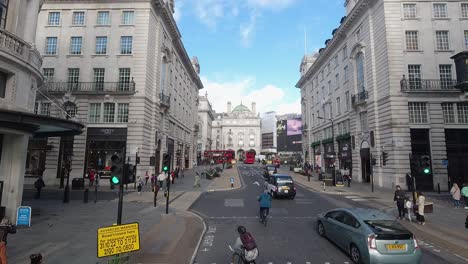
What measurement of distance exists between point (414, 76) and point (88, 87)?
36.0 meters

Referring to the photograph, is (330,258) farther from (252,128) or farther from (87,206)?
(252,128)

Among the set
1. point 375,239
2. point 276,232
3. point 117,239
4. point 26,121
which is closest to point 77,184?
point 26,121

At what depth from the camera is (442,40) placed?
1242 inches

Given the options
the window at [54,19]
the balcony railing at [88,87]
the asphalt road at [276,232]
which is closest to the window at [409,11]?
the asphalt road at [276,232]

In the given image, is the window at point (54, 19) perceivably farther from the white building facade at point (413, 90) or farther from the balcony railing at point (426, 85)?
the balcony railing at point (426, 85)

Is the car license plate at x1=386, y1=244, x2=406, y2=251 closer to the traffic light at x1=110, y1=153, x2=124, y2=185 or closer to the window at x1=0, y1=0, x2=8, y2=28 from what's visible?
the traffic light at x1=110, y1=153, x2=124, y2=185

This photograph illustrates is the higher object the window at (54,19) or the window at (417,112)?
the window at (54,19)

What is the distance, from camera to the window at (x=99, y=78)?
33.3m

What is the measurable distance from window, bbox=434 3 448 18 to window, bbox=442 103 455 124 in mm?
9912

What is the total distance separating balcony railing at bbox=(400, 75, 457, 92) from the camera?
30.4 metres

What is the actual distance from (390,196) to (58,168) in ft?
112

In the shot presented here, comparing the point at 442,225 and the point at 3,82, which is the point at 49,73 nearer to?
the point at 3,82

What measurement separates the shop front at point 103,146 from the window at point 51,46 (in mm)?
10941

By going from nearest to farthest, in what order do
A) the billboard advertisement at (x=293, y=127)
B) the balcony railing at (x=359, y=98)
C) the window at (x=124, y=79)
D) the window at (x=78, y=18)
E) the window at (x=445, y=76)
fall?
the window at (x=445, y=76), the window at (x=124, y=79), the window at (x=78, y=18), the balcony railing at (x=359, y=98), the billboard advertisement at (x=293, y=127)
